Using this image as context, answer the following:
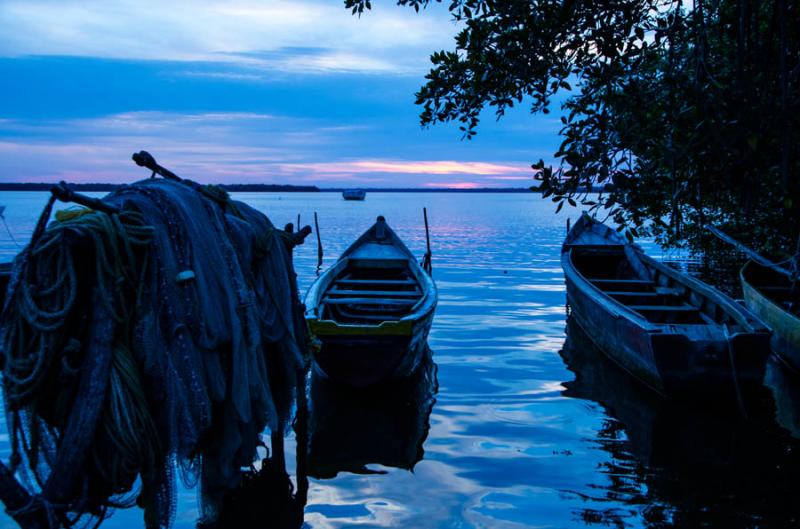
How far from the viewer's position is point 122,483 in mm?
3812

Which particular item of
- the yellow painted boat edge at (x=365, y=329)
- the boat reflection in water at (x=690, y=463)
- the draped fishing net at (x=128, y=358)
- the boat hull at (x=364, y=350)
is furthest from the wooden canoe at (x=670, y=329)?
the draped fishing net at (x=128, y=358)

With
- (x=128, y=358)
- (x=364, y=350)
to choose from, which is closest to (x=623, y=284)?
(x=364, y=350)

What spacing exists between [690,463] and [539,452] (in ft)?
5.75

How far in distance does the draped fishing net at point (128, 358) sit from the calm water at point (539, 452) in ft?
7.85

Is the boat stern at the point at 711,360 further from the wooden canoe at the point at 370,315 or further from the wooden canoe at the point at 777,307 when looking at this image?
the wooden canoe at the point at 370,315

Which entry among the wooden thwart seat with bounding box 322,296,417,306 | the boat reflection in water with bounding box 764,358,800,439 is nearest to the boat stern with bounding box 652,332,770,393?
the boat reflection in water with bounding box 764,358,800,439

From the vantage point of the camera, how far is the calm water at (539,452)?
20.4ft

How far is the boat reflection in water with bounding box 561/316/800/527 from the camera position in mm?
6133

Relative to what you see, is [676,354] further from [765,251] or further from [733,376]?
[765,251]

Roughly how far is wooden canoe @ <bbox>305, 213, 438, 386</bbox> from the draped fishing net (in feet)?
11.2

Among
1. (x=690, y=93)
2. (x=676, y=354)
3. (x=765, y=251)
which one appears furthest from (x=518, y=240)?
(x=690, y=93)

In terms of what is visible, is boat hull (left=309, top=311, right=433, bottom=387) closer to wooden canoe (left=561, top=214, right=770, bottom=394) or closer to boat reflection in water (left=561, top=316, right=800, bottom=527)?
boat reflection in water (left=561, top=316, right=800, bottom=527)

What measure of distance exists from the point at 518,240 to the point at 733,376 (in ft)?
113

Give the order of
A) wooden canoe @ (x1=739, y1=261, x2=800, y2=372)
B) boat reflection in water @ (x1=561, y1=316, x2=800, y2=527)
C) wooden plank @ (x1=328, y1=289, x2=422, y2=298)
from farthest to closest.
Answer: wooden plank @ (x1=328, y1=289, x2=422, y2=298) < wooden canoe @ (x1=739, y1=261, x2=800, y2=372) < boat reflection in water @ (x1=561, y1=316, x2=800, y2=527)
